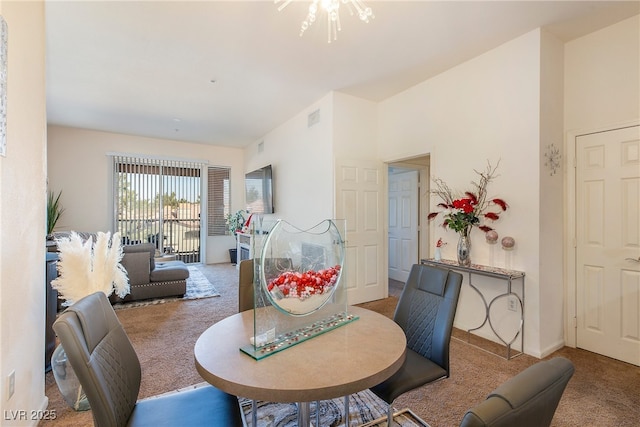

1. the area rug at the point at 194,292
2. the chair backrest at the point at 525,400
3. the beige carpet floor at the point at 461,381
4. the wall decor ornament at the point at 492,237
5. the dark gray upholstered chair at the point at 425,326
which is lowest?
the beige carpet floor at the point at 461,381

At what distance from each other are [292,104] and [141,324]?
349 cm

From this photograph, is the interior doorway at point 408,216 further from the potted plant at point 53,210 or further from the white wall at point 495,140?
the potted plant at point 53,210

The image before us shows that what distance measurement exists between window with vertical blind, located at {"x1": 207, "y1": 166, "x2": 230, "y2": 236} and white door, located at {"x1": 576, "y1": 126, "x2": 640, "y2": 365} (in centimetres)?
670

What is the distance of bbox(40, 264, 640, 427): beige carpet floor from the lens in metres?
1.89

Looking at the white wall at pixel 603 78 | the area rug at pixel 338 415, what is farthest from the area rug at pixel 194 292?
the white wall at pixel 603 78

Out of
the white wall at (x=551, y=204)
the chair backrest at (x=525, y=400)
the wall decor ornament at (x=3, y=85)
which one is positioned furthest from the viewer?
the white wall at (x=551, y=204)

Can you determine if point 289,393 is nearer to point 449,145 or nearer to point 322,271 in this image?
point 322,271

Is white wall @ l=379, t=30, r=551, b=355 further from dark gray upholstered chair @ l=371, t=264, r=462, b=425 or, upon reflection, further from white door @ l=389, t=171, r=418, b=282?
white door @ l=389, t=171, r=418, b=282

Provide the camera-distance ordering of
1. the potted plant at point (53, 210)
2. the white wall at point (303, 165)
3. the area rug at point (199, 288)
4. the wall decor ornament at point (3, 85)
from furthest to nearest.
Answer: the potted plant at point (53, 210) → the area rug at point (199, 288) → the white wall at point (303, 165) → the wall decor ornament at point (3, 85)

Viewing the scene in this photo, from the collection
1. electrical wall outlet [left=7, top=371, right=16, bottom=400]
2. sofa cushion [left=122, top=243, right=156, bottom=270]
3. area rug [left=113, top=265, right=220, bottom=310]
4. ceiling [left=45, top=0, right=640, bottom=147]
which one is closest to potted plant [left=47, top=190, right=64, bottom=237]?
ceiling [left=45, top=0, right=640, bottom=147]

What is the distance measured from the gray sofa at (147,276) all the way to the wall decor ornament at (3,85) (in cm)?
281

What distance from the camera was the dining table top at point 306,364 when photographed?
3.25ft

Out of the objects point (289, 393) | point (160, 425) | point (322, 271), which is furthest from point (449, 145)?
point (160, 425)

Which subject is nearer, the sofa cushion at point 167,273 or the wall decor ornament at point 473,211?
the wall decor ornament at point 473,211
